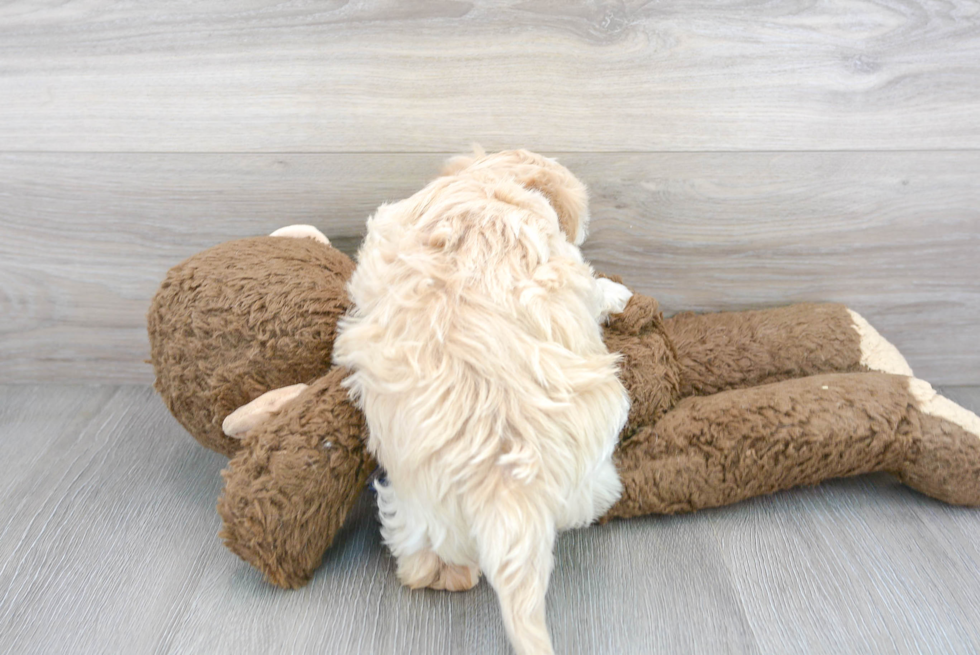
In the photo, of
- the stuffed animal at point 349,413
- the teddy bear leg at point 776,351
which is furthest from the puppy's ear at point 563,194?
the teddy bear leg at point 776,351

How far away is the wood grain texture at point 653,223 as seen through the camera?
101cm

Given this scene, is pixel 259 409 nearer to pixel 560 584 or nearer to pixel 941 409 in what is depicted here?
pixel 560 584

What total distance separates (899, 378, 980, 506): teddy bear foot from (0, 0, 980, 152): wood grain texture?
388mm

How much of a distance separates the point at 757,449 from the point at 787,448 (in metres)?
0.04

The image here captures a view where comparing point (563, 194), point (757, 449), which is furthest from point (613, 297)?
point (757, 449)

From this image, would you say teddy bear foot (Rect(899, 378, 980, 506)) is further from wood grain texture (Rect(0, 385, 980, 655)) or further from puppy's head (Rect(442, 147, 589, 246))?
puppy's head (Rect(442, 147, 589, 246))

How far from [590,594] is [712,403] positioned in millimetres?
280

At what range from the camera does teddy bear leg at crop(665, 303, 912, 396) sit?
38.0 inches

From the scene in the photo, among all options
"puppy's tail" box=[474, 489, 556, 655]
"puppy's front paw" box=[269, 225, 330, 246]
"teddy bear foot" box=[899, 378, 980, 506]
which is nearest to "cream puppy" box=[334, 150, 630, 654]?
"puppy's tail" box=[474, 489, 556, 655]

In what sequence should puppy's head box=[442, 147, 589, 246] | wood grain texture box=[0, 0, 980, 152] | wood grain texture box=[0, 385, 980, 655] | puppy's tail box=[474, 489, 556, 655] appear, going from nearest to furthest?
1. puppy's tail box=[474, 489, 556, 655]
2. wood grain texture box=[0, 385, 980, 655]
3. puppy's head box=[442, 147, 589, 246]
4. wood grain texture box=[0, 0, 980, 152]

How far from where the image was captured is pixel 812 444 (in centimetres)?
83

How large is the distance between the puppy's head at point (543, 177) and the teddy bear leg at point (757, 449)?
27cm

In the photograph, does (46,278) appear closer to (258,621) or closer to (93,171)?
(93,171)

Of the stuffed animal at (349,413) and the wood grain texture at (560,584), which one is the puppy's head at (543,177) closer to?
the stuffed animal at (349,413)
